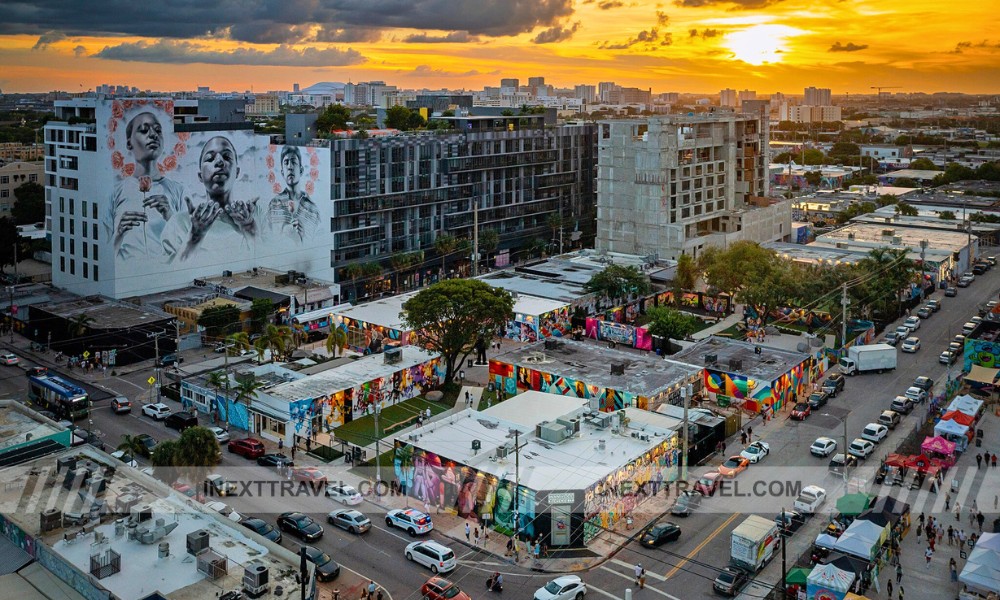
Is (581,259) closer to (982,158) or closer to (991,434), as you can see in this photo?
(991,434)

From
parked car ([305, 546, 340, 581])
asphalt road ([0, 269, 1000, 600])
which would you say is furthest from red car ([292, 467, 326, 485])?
parked car ([305, 546, 340, 581])

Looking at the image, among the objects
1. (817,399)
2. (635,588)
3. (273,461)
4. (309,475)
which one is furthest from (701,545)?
(273,461)

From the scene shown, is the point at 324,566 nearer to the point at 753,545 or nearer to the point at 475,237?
the point at 753,545

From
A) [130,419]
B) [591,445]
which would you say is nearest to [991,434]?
[591,445]

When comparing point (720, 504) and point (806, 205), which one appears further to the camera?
point (806, 205)

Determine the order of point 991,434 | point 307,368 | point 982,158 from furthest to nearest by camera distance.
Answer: point 982,158
point 307,368
point 991,434

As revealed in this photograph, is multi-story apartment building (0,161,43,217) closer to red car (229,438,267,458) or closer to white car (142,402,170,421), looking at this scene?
white car (142,402,170,421)
